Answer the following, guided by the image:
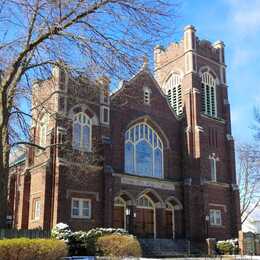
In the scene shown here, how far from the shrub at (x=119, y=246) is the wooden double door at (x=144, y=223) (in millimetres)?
10621

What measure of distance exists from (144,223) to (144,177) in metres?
3.75

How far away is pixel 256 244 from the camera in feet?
117

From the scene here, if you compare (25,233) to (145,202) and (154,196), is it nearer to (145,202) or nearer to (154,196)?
(145,202)

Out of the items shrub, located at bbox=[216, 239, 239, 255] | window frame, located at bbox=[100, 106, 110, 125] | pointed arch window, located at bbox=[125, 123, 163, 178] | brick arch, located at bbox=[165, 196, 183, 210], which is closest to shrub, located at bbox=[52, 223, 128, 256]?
window frame, located at bbox=[100, 106, 110, 125]

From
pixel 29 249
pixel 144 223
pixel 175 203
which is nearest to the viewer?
pixel 29 249

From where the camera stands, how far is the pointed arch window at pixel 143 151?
117 ft

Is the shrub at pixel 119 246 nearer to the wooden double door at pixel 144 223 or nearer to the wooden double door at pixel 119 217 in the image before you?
the wooden double door at pixel 119 217

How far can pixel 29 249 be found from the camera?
15141 mm

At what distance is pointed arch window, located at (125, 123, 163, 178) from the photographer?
3566cm

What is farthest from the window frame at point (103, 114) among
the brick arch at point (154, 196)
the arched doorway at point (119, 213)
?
the brick arch at point (154, 196)

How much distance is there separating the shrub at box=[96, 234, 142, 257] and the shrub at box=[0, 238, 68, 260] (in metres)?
6.38

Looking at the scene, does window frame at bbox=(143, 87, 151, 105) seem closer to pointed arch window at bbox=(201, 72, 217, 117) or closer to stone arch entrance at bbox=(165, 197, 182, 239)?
pointed arch window at bbox=(201, 72, 217, 117)

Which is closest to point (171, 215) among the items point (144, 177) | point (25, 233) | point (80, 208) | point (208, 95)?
point (144, 177)

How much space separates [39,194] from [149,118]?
1229 cm
